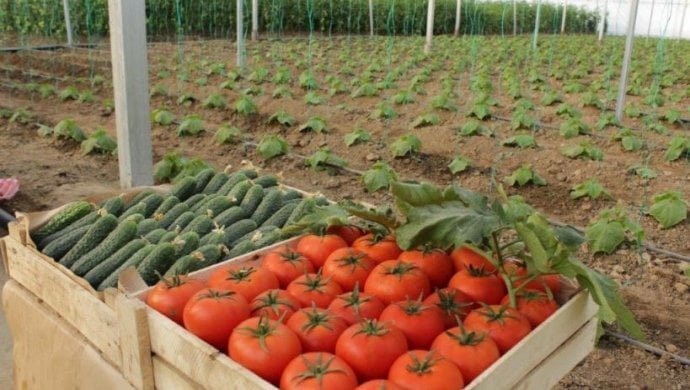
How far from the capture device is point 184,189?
377 cm

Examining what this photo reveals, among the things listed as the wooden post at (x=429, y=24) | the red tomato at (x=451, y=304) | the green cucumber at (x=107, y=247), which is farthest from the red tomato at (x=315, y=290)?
the wooden post at (x=429, y=24)

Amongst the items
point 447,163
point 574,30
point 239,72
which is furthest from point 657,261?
point 574,30

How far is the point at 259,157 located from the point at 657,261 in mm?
4476

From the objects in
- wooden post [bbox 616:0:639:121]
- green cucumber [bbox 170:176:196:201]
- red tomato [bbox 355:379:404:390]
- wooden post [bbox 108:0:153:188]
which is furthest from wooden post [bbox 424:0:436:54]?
red tomato [bbox 355:379:404:390]

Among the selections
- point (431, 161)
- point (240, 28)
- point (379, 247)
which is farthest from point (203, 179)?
point (240, 28)

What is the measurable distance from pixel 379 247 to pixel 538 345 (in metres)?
0.75

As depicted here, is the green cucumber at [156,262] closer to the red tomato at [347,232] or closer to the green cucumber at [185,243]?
the green cucumber at [185,243]

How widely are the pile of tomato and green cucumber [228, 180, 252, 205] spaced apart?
2.88ft

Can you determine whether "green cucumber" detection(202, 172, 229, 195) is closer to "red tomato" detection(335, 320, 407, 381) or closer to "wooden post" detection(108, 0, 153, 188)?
"wooden post" detection(108, 0, 153, 188)

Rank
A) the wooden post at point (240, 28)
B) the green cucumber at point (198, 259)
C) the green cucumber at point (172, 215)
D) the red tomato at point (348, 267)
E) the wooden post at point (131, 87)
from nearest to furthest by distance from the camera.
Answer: the red tomato at point (348, 267), the green cucumber at point (198, 259), the green cucumber at point (172, 215), the wooden post at point (131, 87), the wooden post at point (240, 28)

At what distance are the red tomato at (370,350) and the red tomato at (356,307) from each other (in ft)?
0.54

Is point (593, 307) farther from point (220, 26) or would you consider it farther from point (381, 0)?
point (381, 0)

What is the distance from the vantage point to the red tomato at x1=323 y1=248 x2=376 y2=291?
2514 mm

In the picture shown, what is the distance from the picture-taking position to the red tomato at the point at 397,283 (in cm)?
236
